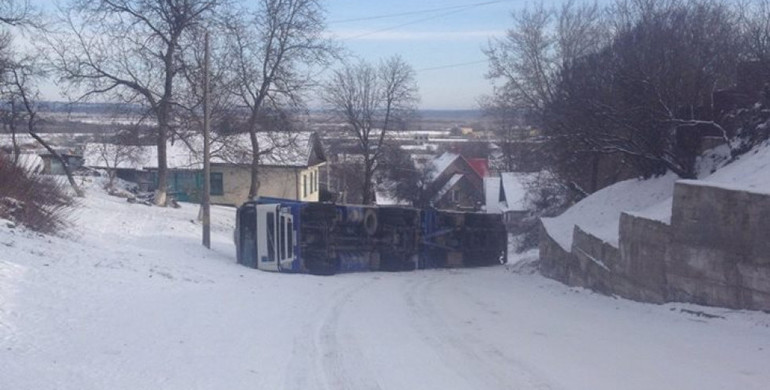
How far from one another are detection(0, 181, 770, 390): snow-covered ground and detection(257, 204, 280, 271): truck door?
3.45 m

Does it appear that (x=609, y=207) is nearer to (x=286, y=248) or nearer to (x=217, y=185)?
(x=286, y=248)

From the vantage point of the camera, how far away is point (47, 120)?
124ft

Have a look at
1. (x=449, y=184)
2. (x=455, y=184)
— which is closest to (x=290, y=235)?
(x=449, y=184)

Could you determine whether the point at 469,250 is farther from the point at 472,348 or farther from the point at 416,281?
the point at 472,348

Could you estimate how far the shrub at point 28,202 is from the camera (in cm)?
1577

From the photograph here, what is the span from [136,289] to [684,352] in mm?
7956

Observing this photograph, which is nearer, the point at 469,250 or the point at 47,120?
the point at 469,250

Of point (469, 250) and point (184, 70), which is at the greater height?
point (184, 70)

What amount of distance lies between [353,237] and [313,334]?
11.8 meters

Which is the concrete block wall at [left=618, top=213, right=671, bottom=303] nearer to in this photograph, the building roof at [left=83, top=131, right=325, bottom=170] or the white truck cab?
the white truck cab

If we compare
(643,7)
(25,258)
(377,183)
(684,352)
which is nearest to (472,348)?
(684,352)

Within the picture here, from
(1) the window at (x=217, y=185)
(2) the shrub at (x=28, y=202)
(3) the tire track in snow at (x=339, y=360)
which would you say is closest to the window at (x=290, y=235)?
(2) the shrub at (x=28, y=202)

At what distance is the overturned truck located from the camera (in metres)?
21.5

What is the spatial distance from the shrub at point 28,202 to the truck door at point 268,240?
15.0 feet
